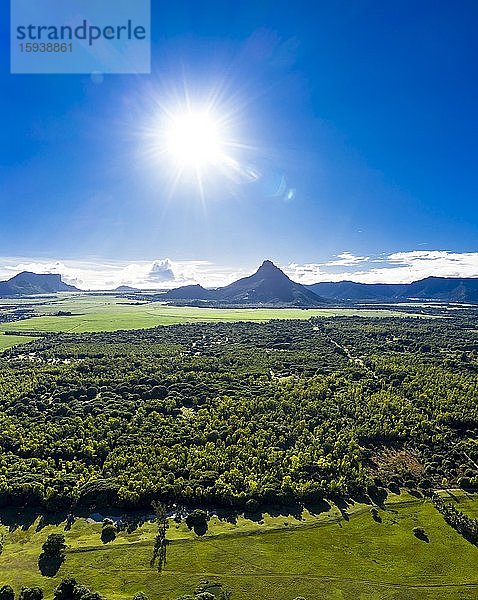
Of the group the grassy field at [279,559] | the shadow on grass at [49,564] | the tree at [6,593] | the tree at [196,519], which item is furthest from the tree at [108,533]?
the tree at [6,593]

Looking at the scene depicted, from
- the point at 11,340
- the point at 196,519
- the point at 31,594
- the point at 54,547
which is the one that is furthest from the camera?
the point at 11,340

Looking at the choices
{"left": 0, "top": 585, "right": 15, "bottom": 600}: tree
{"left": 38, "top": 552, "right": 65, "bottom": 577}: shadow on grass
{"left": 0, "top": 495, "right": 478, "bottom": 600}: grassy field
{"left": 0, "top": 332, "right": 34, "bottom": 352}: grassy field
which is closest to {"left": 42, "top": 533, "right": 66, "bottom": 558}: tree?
{"left": 38, "top": 552, "right": 65, "bottom": 577}: shadow on grass

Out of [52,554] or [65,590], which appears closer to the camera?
[65,590]

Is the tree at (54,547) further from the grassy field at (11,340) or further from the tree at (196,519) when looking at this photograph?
the grassy field at (11,340)

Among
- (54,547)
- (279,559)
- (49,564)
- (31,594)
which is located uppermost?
(54,547)

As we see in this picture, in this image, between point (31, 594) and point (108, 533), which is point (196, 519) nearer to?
point (108, 533)

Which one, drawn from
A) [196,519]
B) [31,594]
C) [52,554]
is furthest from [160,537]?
[31,594]

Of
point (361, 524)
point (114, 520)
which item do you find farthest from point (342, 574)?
point (114, 520)

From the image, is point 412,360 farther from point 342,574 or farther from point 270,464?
point 342,574

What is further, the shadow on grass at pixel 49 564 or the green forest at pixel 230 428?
the green forest at pixel 230 428

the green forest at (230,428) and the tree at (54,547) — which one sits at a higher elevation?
the green forest at (230,428)

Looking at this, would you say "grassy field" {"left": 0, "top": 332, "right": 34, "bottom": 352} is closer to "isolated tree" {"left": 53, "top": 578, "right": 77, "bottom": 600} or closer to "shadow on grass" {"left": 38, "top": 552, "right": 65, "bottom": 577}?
"shadow on grass" {"left": 38, "top": 552, "right": 65, "bottom": 577}
